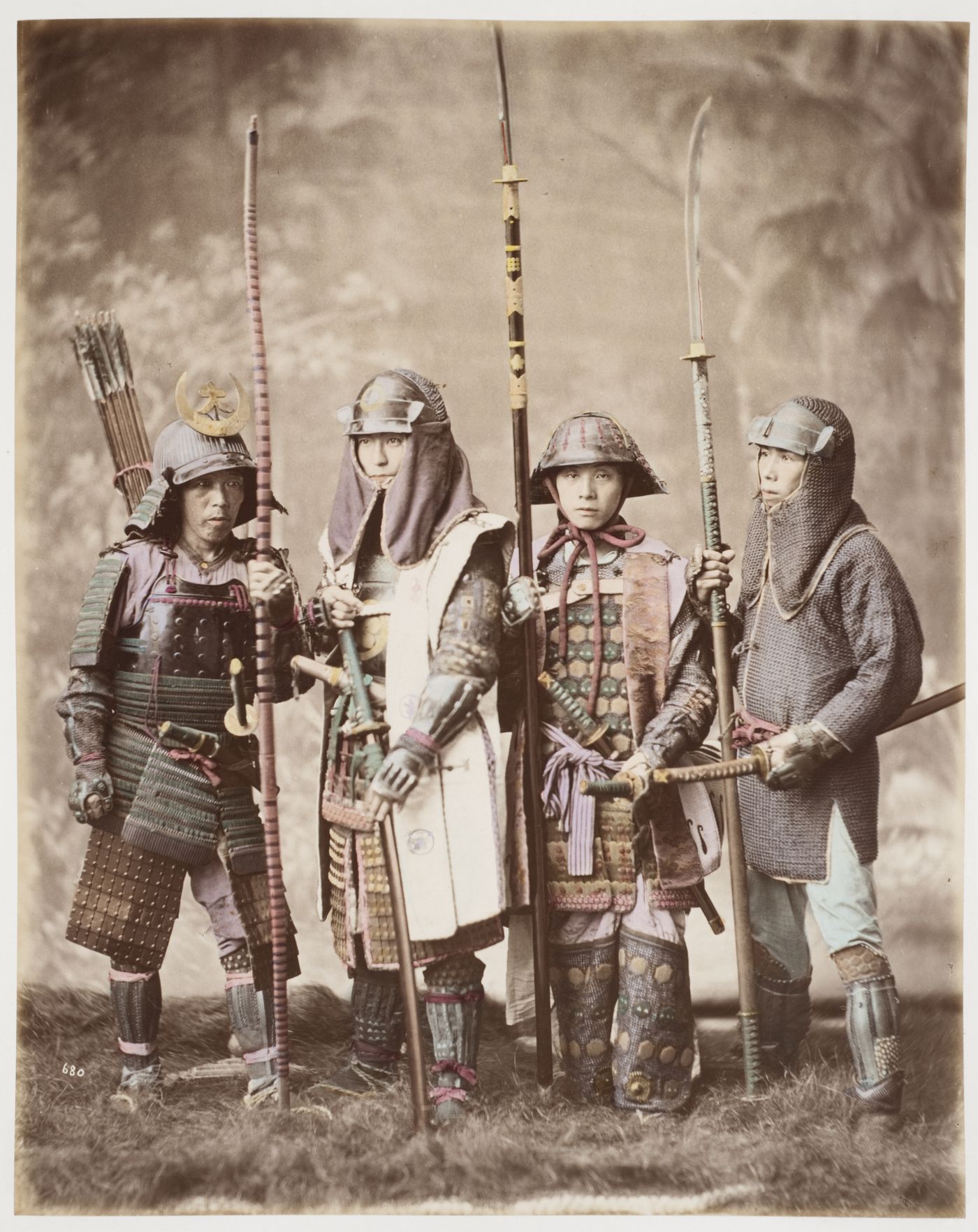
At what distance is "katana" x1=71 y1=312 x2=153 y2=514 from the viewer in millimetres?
5328

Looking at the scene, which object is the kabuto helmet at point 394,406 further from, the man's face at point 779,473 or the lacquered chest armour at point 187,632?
the man's face at point 779,473

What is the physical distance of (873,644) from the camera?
4996mm

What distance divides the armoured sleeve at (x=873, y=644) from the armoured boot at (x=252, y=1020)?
1999 mm

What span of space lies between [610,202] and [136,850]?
9.03ft

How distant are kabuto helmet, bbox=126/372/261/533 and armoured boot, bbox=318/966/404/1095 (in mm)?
1594

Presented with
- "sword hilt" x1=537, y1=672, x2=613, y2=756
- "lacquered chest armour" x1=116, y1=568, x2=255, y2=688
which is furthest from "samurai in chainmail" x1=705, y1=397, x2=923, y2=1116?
Result: "lacquered chest armour" x1=116, y1=568, x2=255, y2=688

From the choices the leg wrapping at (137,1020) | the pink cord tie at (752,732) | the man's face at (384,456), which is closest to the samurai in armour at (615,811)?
the pink cord tie at (752,732)

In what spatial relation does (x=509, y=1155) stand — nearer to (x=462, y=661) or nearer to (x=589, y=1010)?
(x=589, y=1010)

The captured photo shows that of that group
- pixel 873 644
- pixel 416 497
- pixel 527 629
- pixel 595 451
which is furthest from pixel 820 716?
pixel 416 497

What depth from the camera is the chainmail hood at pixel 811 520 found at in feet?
16.6

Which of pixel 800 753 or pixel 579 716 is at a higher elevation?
pixel 579 716

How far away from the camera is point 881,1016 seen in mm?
5004

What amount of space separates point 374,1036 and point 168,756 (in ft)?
3.70

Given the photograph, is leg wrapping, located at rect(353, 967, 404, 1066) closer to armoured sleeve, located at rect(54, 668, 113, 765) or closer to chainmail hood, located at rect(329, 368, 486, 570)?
armoured sleeve, located at rect(54, 668, 113, 765)
